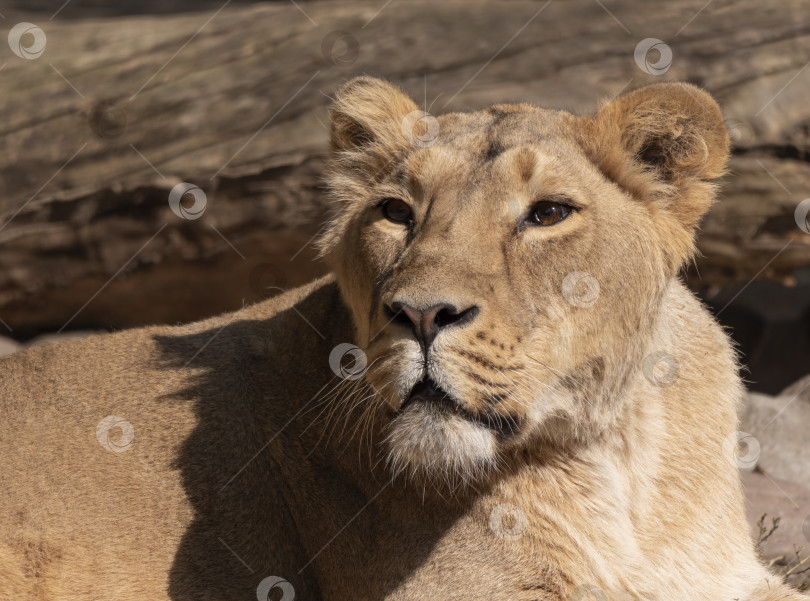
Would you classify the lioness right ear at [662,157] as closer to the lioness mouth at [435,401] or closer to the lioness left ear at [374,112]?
the lioness left ear at [374,112]

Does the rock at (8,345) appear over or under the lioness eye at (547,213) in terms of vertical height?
under

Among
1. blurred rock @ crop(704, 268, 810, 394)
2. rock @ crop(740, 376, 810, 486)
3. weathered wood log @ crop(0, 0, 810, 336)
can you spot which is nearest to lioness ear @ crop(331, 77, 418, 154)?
weathered wood log @ crop(0, 0, 810, 336)

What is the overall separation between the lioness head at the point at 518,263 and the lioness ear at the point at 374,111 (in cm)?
9

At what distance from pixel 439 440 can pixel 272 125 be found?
4565mm

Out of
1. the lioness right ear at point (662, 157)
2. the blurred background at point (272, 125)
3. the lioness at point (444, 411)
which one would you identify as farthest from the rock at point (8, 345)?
the lioness right ear at point (662, 157)

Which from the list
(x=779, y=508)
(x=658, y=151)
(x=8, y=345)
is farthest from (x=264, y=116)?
(x=779, y=508)

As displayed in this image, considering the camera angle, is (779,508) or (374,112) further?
(779,508)

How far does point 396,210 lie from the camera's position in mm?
4297

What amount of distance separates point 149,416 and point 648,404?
2.29 m

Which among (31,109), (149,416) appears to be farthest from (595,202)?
(31,109)

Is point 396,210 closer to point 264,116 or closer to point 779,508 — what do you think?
point 779,508

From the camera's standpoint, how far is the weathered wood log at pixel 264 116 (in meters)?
6.95

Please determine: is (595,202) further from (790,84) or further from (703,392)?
(790,84)

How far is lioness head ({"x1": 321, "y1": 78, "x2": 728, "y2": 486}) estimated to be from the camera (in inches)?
138
